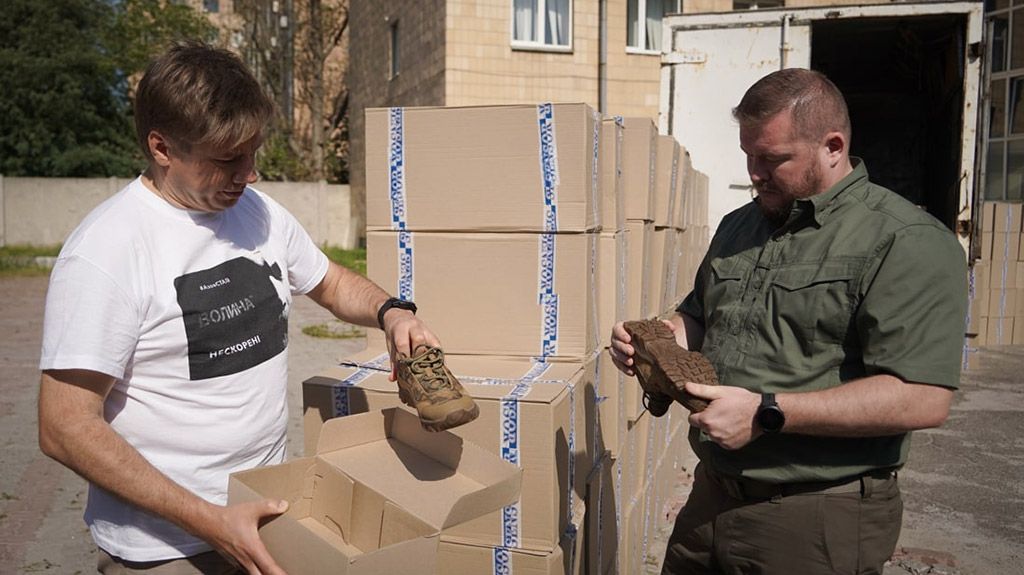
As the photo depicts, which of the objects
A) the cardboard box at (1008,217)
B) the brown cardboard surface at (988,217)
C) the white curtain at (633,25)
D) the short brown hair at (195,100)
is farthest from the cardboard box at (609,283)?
the white curtain at (633,25)

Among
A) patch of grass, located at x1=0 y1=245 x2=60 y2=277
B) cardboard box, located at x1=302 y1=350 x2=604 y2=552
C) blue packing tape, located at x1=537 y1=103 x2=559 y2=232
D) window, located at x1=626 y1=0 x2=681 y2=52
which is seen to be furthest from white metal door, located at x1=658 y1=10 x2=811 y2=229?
patch of grass, located at x1=0 y1=245 x2=60 y2=277

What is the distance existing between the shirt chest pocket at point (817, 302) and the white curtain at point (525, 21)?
12.1 metres

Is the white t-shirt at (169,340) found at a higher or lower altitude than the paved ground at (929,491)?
higher

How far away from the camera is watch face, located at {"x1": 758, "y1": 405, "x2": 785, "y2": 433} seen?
6.66 feet

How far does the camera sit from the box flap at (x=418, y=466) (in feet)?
6.06

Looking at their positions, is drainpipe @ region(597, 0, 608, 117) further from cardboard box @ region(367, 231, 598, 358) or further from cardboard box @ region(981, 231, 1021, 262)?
cardboard box @ region(367, 231, 598, 358)

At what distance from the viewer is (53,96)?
25031mm

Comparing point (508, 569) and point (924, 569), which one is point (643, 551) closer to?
point (924, 569)

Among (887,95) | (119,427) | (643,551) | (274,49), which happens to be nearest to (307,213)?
(274,49)

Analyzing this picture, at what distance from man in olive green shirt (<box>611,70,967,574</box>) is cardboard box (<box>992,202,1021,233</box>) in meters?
8.24

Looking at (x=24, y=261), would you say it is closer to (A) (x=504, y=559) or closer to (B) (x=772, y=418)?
(A) (x=504, y=559)

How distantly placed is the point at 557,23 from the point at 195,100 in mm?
12728

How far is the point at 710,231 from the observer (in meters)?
7.82

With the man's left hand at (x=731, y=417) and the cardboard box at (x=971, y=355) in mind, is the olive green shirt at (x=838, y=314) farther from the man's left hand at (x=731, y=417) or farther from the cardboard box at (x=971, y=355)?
the cardboard box at (x=971, y=355)
